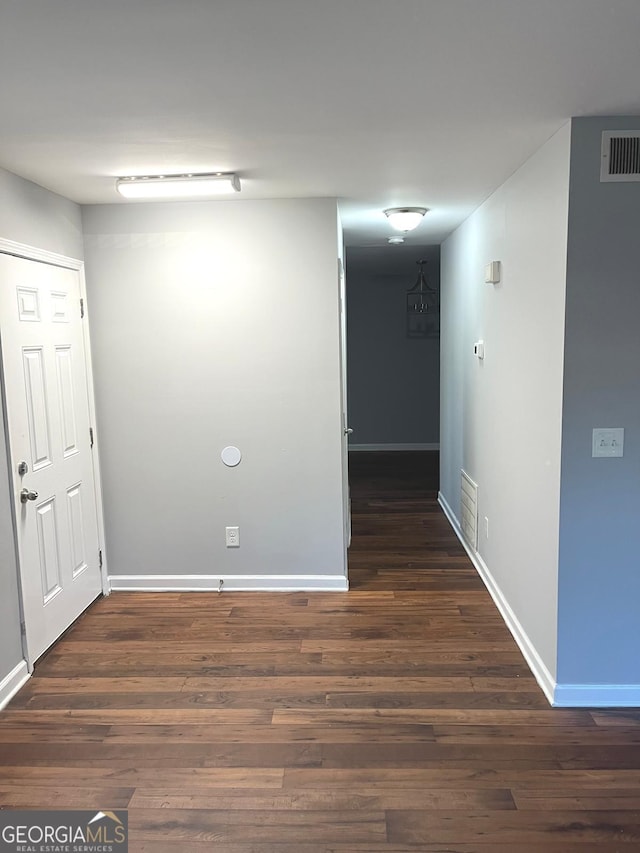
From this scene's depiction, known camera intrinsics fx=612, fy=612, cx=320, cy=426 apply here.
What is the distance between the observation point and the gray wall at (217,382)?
3635mm

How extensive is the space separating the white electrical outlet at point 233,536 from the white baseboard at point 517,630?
63.0 inches

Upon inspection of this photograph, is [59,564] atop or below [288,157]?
below

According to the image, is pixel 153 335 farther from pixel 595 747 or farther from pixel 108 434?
pixel 595 747

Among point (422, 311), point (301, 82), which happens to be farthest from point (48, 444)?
point (422, 311)

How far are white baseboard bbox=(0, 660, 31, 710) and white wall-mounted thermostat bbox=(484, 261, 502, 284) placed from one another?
3156 millimetres

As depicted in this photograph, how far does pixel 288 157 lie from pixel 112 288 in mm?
1544

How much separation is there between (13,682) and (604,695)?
2.63 m

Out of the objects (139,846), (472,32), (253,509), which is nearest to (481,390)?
(253,509)

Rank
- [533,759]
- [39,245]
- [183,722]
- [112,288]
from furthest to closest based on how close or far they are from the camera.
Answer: [112,288]
[39,245]
[183,722]
[533,759]

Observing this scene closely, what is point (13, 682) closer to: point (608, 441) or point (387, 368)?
point (608, 441)

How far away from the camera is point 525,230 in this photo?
2.94 metres
